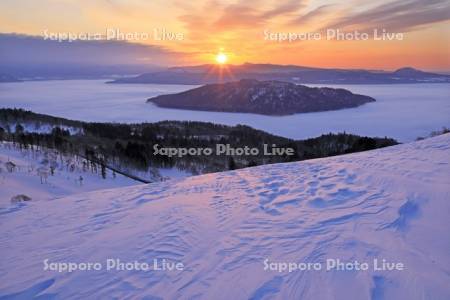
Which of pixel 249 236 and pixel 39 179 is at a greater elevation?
pixel 249 236

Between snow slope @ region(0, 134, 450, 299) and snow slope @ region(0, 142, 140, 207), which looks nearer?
snow slope @ region(0, 134, 450, 299)

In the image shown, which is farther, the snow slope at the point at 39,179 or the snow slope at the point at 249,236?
the snow slope at the point at 39,179

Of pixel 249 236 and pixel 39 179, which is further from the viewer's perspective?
pixel 39 179

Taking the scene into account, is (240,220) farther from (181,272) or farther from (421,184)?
(421,184)

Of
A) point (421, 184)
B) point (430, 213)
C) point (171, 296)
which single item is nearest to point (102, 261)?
point (171, 296)
